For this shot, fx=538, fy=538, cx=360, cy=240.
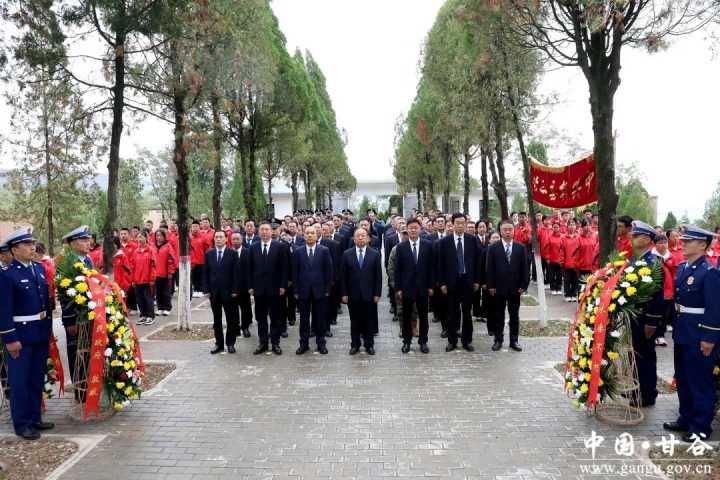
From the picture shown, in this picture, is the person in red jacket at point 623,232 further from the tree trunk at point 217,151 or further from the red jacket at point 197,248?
the red jacket at point 197,248

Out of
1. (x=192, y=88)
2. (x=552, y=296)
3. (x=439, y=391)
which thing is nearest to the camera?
(x=439, y=391)

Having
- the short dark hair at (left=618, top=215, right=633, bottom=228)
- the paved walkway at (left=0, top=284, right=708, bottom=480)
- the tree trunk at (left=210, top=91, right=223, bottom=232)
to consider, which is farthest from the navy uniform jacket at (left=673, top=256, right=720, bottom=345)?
the tree trunk at (left=210, top=91, right=223, bottom=232)

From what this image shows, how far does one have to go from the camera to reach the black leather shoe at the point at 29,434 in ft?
17.6

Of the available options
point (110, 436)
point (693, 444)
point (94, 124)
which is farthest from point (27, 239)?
point (94, 124)

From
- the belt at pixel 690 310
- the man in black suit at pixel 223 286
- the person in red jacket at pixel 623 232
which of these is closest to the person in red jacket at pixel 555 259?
the person in red jacket at pixel 623 232

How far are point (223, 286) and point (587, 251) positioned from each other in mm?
8201

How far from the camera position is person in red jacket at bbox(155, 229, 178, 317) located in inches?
471

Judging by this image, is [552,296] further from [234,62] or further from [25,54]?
[25,54]

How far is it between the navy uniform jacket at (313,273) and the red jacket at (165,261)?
479 cm

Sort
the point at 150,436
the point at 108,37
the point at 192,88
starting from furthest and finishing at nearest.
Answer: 1. the point at 108,37
2. the point at 192,88
3. the point at 150,436

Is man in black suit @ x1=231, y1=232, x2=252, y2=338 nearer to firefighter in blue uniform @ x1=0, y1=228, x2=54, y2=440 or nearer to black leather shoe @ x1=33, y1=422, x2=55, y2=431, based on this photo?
firefighter in blue uniform @ x1=0, y1=228, x2=54, y2=440

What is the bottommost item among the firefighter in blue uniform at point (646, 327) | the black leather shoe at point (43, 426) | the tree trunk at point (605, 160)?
the black leather shoe at point (43, 426)

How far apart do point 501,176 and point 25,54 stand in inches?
441

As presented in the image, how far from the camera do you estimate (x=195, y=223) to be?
558 inches
